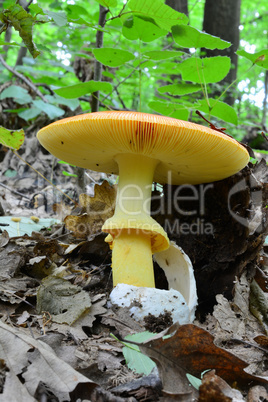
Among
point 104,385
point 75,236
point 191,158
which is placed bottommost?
point 104,385

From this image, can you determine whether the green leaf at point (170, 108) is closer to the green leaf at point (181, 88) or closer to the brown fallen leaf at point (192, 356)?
the green leaf at point (181, 88)

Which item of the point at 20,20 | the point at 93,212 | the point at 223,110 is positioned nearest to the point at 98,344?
the point at 93,212

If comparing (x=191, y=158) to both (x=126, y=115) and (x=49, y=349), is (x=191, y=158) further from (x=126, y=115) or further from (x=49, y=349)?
(x=49, y=349)

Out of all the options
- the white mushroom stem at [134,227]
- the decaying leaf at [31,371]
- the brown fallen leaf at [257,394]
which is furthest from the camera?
the white mushroom stem at [134,227]

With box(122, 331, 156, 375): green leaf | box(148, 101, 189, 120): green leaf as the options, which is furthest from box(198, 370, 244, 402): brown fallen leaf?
box(148, 101, 189, 120): green leaf

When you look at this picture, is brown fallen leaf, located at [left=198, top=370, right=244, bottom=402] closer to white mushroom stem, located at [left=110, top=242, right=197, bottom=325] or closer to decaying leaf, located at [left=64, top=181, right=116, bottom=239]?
white mushroom stem, located at [left=110, top=242, right=197, bottom=325]

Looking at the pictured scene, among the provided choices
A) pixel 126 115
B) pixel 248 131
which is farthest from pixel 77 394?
pixel 248 131

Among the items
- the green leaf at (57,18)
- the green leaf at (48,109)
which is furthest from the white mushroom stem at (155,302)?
the green leaf at (48,109)

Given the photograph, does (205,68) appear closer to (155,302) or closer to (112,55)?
(112,55)
